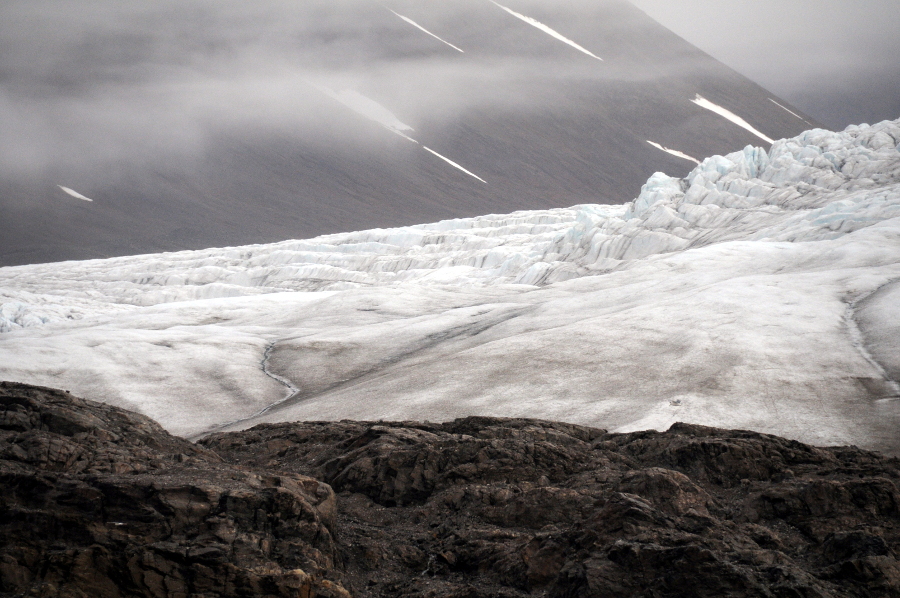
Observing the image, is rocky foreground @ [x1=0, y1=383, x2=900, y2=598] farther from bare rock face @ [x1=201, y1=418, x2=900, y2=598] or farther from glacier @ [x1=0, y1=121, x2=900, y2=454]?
glacier @ [x1=0, y1=121, x2=900, y2=454]

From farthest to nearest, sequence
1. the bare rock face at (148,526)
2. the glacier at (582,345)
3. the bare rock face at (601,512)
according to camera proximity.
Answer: the glacier at (582,345) < the bare rock face at (601,512) < the bare rock face at (148,526)

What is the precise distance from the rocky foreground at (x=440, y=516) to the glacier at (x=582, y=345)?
6190 millimetres

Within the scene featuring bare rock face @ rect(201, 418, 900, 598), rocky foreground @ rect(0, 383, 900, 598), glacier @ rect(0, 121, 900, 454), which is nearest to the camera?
rocky foreground @ rect(0, 383, 900, 598)

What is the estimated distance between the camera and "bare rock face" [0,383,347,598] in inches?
343

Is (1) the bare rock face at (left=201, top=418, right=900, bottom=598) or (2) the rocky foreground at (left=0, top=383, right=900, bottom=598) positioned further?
(1) the bare rock face at (left=201, top=418, right=900, bottom=598)

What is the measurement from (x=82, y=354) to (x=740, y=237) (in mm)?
46288

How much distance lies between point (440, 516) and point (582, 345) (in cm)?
1648

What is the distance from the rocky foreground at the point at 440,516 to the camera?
29.7 ft

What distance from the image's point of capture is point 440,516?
1242 centimetres

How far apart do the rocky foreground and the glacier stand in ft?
20.3

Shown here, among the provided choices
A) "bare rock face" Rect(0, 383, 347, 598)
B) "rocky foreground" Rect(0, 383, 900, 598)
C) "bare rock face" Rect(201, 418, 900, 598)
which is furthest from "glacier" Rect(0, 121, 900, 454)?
"bare rock face" Rect(0, 383, 347, 598)

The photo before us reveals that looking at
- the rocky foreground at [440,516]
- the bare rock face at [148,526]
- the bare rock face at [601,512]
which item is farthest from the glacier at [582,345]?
the bare rock face at [148,526]

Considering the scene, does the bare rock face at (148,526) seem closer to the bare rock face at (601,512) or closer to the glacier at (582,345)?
the bare rock face at (601,512)

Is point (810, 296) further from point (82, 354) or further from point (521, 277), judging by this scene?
point (521, 277)
